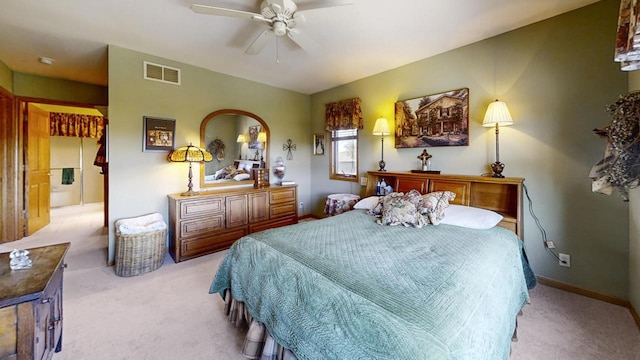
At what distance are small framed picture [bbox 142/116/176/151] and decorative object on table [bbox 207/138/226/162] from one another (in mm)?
548

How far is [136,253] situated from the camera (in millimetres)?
2777

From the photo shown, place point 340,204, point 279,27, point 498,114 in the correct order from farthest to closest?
point 340,204 → point 498,114 → point 279,27

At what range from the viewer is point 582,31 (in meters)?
2.28

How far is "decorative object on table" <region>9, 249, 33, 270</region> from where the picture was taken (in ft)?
3.98

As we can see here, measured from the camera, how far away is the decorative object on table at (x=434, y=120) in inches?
118

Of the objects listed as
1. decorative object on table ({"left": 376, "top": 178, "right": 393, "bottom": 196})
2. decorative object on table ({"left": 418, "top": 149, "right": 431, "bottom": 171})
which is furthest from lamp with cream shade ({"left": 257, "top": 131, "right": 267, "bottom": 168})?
decorative object on table ({"left": 418, "top": 149, "right": 431, "bottom": 171})

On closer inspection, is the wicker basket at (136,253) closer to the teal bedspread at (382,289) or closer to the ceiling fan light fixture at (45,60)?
the teal bedspread at (382,289)

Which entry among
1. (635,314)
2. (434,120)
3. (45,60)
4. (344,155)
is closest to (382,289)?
(635,314)

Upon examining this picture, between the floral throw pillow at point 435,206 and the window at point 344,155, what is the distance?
189 cm

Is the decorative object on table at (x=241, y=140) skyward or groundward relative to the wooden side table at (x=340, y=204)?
skyward

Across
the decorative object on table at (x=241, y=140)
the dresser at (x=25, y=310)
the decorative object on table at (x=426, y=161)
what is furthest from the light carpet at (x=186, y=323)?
the decorative object on table at (x=241, y=140)

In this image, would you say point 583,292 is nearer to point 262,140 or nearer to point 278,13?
point 278,13

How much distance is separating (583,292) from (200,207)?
171 inches

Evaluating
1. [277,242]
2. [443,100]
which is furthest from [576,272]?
[277,242]
